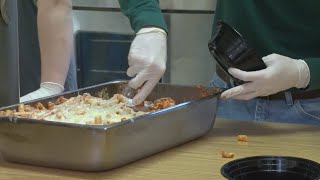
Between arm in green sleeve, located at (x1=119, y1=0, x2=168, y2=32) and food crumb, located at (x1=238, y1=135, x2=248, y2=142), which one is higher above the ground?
arm in green sleeve, located at (x1=119, y1=0, x2=168, y2=32)

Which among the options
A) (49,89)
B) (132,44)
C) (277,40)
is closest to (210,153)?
(132,44)

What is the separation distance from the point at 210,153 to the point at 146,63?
232 mm

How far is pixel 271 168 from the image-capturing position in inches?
38.0

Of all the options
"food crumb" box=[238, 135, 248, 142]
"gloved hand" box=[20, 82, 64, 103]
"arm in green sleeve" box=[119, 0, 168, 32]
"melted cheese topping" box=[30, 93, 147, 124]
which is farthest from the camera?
"gloved hand" box=[20, 82, 64, 103]

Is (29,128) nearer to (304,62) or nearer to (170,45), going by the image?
(304,62)

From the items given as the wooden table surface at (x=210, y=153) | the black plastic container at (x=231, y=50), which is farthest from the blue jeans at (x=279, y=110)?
the black plastic container at (x=231, y=50)

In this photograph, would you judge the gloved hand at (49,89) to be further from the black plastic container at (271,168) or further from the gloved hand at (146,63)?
the black plastic container at (271,168)

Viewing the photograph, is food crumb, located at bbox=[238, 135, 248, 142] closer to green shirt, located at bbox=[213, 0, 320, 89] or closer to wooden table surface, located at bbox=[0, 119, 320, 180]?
wooden table surface, located at bbox=[0, 119, 320, 180]

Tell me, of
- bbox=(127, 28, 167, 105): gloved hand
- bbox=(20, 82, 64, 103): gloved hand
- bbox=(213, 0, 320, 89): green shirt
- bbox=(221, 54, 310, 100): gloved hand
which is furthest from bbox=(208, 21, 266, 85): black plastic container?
bbox=(20, 82, 64, 103): gloved hand

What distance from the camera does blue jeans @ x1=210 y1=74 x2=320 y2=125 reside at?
58.2 inches

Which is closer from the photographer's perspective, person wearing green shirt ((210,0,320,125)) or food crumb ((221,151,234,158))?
food crumb ((221,151,234,158))

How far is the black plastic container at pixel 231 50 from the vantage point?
1.19 m

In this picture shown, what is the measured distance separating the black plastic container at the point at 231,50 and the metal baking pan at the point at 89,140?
5.0 inches

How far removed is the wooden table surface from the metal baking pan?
0.6 inches
